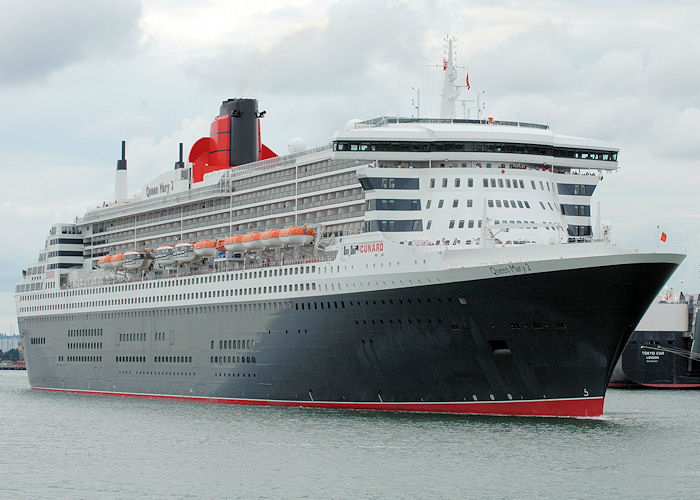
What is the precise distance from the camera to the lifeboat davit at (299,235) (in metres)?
46.4

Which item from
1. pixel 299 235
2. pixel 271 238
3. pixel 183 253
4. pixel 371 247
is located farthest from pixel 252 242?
pixel 371 247

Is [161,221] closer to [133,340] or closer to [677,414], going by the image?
[133,340]

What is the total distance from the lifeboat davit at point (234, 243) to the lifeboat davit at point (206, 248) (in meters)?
2.44

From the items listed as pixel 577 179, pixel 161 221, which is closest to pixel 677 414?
pixel 577 179

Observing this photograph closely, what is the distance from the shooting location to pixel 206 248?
53719 mm

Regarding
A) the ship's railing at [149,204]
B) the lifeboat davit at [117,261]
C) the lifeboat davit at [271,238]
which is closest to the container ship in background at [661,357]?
the ship's railing at [149,204]

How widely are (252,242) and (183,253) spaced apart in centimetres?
684

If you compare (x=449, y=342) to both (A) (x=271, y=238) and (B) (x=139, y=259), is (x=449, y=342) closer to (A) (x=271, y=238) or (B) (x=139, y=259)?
(A) (x=271, y=238)

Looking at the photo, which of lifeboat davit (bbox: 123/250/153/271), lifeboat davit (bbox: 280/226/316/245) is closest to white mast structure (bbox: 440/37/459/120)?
lifeboat davit (bbox: 280/226/316/245)

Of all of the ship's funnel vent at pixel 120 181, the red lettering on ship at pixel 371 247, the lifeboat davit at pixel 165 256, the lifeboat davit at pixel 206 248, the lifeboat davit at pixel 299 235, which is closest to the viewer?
the red lettering on ship at pixel 371 247

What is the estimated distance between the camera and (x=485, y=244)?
39219 mm

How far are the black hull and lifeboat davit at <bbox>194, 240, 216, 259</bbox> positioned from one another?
5.25 meters

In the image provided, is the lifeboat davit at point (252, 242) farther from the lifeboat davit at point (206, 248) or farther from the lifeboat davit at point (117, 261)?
the lifeboat davit at point (117, 261)

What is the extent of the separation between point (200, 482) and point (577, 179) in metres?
21.9
